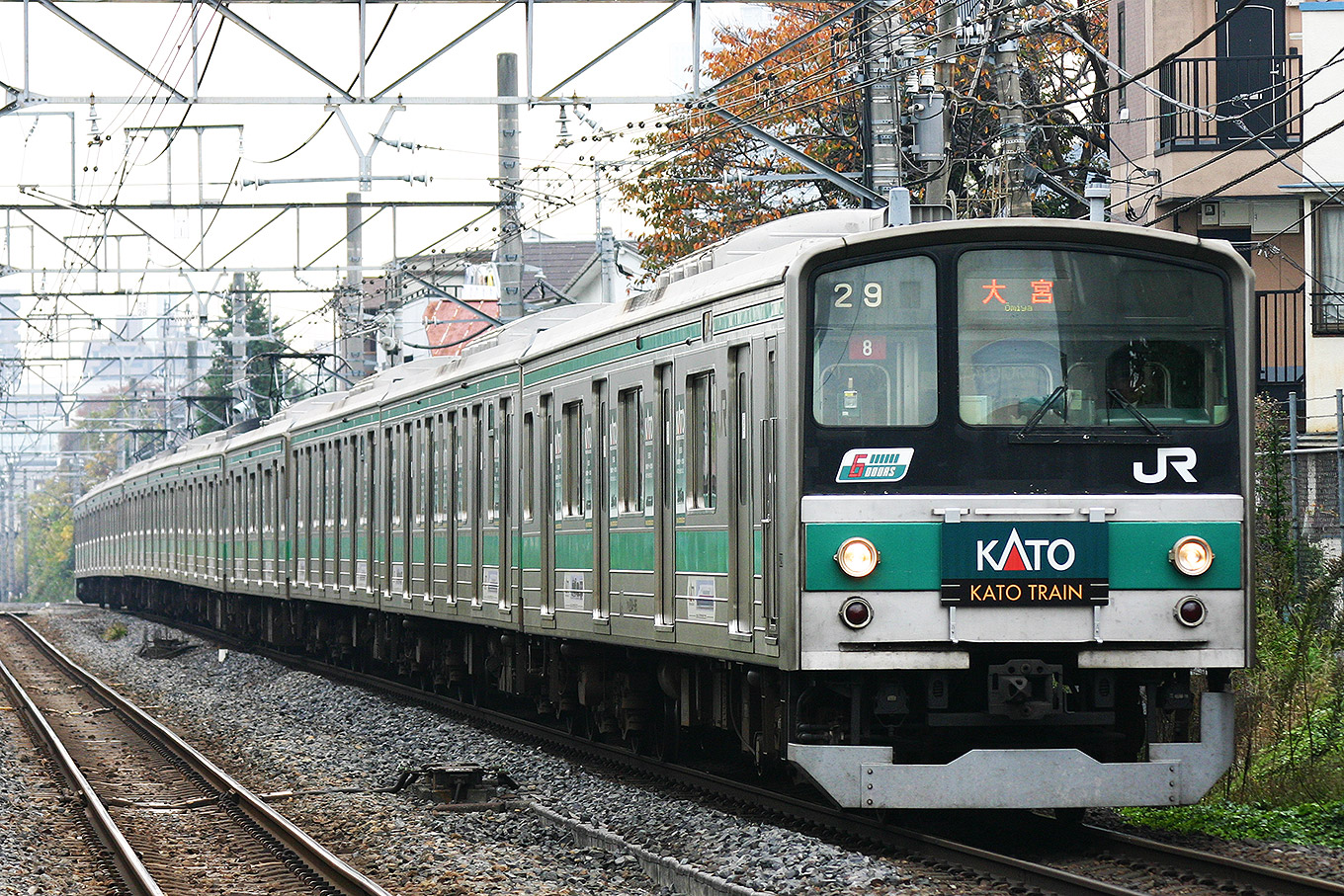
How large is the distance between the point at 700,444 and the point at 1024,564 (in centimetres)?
234

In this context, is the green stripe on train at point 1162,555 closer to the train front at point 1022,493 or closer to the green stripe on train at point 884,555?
the train front at point 1022,493

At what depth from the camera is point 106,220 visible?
24594 millimetres

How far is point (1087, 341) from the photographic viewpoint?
9250mm

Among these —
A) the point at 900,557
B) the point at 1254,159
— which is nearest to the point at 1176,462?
the point at 900,557

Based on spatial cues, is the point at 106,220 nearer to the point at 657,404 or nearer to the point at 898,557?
the point at 657,404

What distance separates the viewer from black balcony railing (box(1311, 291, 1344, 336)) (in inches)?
858

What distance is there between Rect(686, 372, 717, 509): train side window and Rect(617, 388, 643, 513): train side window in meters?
0.98

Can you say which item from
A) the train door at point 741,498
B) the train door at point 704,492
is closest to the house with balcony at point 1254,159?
the train door at point 704,492

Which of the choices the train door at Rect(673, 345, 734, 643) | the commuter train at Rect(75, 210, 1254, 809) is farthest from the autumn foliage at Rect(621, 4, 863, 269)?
the commuter train at Rect(75, 210, 1254, 809)

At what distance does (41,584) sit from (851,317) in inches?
3630

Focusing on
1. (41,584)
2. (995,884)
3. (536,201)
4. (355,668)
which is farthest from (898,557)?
(41,584)

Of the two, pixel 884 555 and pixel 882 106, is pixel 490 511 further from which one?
pixel 884 555

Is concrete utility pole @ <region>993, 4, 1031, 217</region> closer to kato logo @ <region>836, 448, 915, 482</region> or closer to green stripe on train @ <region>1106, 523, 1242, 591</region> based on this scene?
green stripe on train @ <region>1106, 523, 1242, 591</region>

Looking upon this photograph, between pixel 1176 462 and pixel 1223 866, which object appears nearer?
pixel 1223 866
